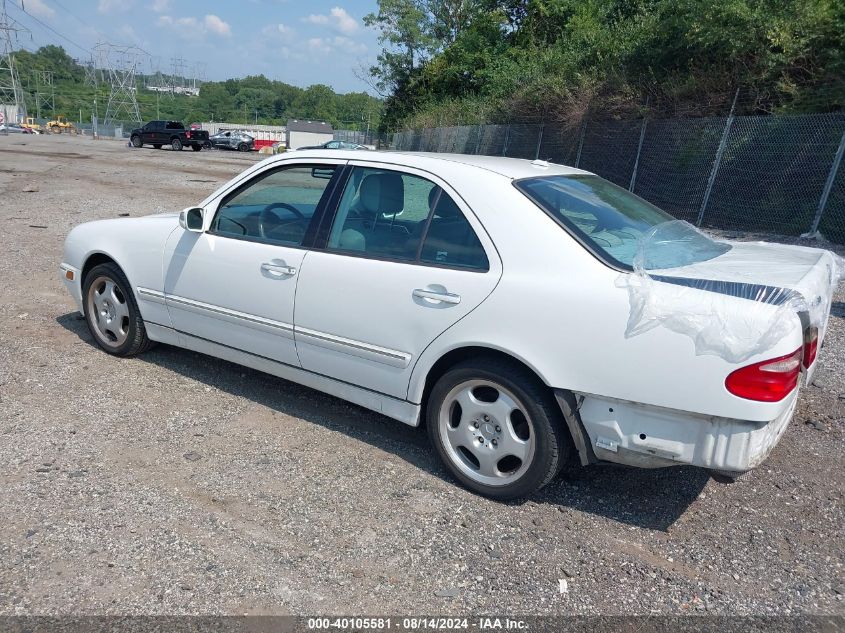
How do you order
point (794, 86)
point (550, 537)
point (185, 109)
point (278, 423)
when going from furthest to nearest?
point (185, 109)
point (794, 86)
point (278, 423)
point (550, 537)

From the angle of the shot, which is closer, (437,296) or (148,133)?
(437,296)

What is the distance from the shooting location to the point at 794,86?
523 inches

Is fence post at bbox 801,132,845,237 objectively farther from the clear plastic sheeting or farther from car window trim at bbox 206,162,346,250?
car window trim at bbox 206,162,346,250

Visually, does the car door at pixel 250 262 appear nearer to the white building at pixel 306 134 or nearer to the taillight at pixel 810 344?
the taillight at pixel 810 344

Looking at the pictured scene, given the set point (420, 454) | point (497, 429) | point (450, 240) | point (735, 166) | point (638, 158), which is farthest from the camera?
point (638, 158)

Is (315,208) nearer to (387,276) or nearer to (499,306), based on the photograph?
(387,276)

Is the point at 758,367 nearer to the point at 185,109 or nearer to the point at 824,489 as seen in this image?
the point at 824,489

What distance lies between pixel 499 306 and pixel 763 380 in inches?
45.3

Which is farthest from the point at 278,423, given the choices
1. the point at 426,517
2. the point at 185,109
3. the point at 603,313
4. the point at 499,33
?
the point at 185,109

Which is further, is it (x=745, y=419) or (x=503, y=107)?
(x=503, y=107)

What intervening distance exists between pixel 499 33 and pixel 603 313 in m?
37.2

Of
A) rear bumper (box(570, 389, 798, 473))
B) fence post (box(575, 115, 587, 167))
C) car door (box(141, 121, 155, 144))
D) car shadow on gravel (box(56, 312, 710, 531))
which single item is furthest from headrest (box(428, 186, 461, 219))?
car door (box(141, 121, 155, 144))

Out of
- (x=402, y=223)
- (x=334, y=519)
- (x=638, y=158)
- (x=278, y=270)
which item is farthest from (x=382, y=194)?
(x=638, y=158)

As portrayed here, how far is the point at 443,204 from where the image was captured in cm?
357
